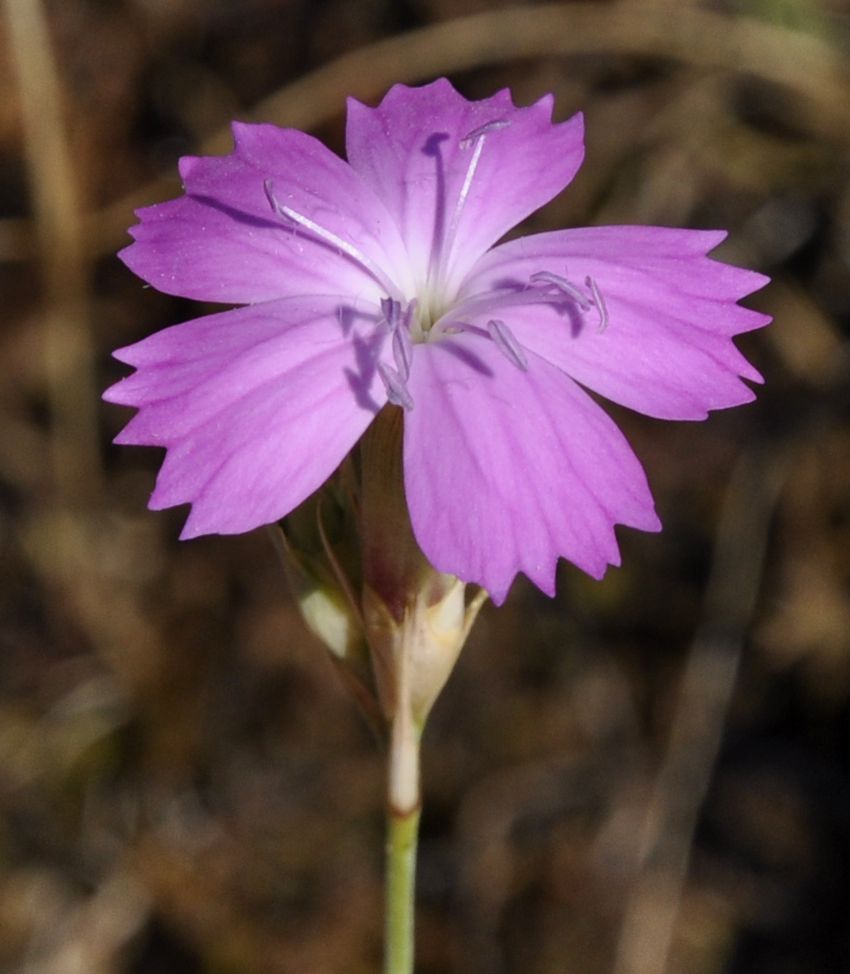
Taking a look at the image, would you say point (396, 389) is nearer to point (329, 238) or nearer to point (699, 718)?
point (329, 238)

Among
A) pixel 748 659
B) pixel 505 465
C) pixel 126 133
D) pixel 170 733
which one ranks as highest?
pixel 126 133

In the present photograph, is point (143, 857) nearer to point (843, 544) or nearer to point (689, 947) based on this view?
point (689, 947)

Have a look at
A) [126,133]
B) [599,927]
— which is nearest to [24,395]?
[126,133]

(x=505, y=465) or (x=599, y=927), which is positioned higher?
(x=505, y=465)

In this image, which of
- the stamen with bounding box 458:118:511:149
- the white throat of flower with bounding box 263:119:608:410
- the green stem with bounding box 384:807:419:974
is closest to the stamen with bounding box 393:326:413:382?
the white throat of flower with bounding box 263:119:608:410

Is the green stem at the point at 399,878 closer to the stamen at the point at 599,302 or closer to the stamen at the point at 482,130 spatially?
the stamen at the point at 599,302

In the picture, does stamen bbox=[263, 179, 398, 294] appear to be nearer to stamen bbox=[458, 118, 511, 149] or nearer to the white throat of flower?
the white throat of flower

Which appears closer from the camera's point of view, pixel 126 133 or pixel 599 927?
pixel 599 927
